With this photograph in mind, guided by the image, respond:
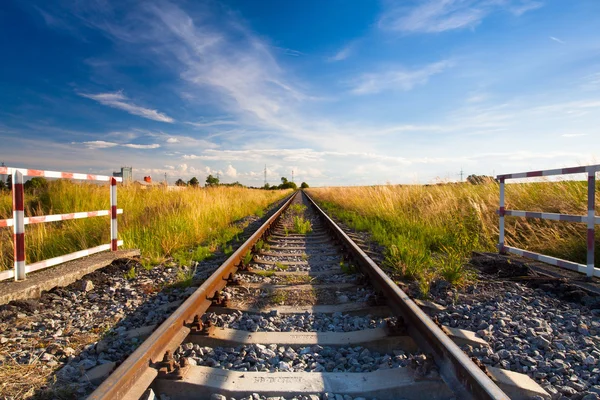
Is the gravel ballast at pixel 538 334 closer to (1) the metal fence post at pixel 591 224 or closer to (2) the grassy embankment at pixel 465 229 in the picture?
(2) the grassy embankment at pixel 465 229

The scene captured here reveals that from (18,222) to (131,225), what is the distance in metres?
3.73

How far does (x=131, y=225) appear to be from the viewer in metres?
7.75

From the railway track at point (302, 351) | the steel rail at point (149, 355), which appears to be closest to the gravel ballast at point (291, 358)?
the railway track at point (302, 351)

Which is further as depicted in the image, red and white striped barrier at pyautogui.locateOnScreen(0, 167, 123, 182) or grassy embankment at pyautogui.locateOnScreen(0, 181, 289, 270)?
grassy embankment at pyautogui.locateOnScreen(0, 181, 289, 270)

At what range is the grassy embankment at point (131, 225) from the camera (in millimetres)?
6113

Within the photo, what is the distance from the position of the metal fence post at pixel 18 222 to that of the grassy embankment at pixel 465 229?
14.2 ft

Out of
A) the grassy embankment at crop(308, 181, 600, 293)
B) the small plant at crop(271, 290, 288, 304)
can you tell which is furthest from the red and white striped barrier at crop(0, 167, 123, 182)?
the grassy embankment at crop(308, 181, 600, 293)

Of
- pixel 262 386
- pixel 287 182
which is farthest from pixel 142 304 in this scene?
pixel 287 182

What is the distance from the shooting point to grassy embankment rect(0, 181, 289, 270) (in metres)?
6.11

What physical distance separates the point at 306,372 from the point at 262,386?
29 centimetres

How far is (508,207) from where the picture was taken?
777 cm

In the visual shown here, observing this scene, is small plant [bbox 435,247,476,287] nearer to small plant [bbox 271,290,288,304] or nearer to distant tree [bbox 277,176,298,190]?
small plant [bbox 271,290,288,304]

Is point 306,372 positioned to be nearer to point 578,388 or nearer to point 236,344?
point 236,344

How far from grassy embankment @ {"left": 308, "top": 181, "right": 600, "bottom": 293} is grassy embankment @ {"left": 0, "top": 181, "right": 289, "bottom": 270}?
125 inches
